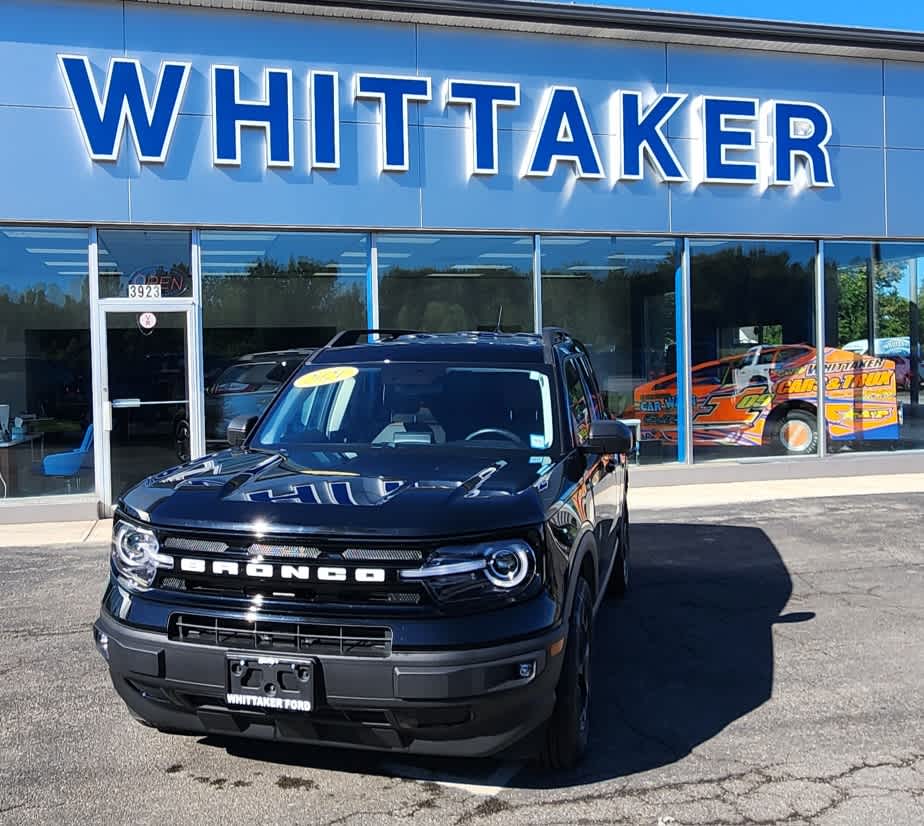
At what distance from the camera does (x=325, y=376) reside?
5137 millimetres

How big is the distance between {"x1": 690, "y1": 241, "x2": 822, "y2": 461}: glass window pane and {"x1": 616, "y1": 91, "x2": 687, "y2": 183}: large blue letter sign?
4.49ft

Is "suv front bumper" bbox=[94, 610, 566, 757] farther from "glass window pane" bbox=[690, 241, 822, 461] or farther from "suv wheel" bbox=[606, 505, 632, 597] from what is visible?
"glass window pane" bbox=[690, 241, 822, 461]

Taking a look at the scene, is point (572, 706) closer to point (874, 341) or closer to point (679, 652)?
point (679, 652)

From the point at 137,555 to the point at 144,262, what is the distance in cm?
836

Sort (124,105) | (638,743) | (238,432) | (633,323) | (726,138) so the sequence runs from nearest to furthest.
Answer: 1. (638,743)
2. (238,432)
3. (124,105)
4. (726,138)
5. (633,323)

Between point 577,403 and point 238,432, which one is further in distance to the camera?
point 577,403

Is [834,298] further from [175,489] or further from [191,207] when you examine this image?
[175,489]

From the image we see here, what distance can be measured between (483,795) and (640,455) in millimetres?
9866

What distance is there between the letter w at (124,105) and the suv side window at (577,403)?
23.7 feet

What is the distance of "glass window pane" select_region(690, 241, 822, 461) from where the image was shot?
13.3 m

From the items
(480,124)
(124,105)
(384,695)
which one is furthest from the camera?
(480,124)

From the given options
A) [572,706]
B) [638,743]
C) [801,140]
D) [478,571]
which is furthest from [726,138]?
[478,571]

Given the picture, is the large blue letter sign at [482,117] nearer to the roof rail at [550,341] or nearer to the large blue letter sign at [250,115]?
the large blue letter sign at [250,115]

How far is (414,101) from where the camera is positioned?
1166 centimetres
